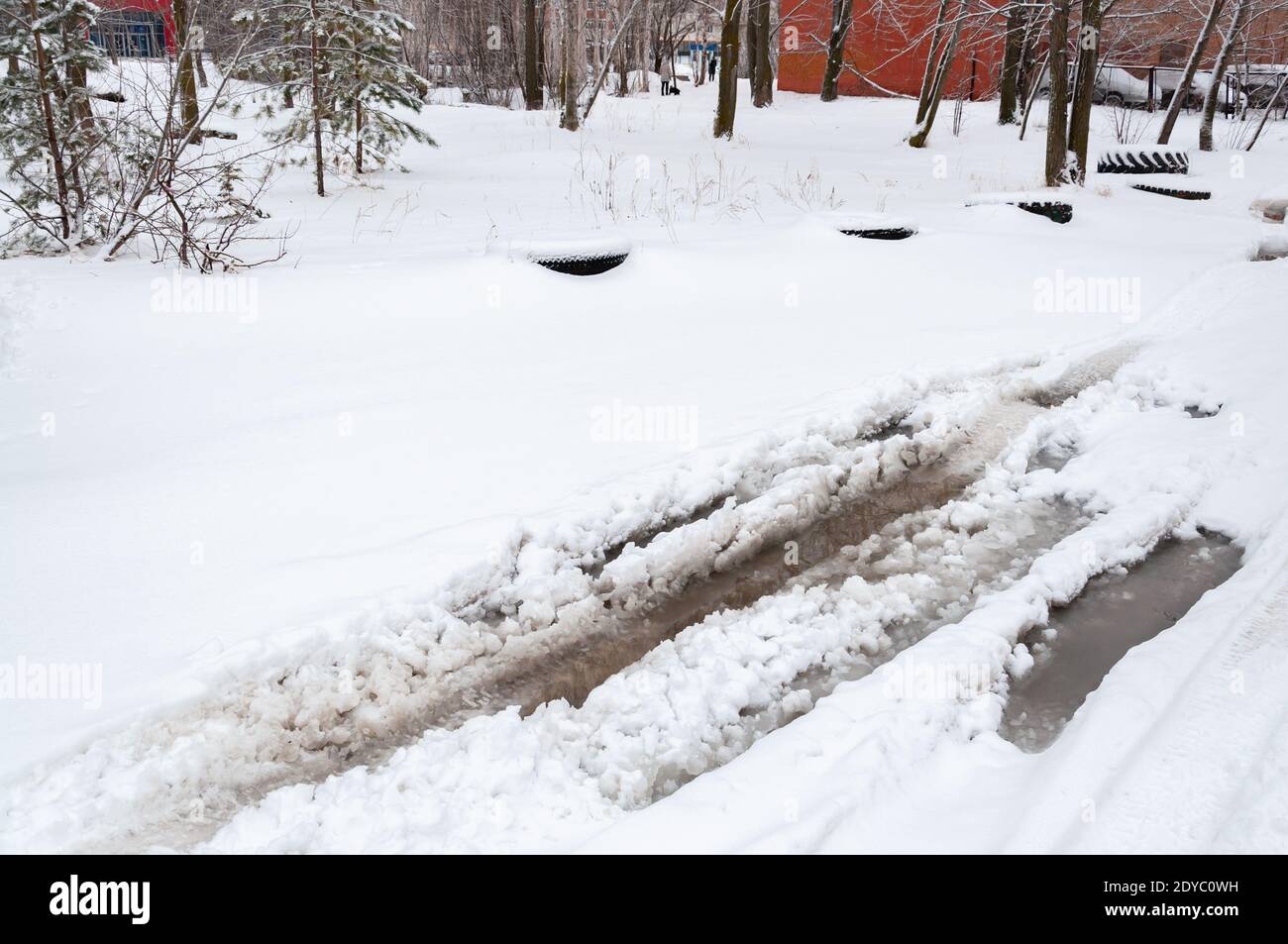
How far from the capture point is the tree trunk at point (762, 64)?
25391mm

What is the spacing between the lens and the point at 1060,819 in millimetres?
2582

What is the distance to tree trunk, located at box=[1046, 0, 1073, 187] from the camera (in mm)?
13195

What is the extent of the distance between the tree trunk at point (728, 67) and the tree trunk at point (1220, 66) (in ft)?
35.1

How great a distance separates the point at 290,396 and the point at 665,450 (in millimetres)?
2464

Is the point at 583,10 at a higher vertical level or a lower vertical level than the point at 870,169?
higher

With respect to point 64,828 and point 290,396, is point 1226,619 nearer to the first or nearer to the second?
point 64,828

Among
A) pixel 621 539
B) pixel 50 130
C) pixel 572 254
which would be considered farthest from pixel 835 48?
pixel 621 539

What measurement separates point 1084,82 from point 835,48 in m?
14.1

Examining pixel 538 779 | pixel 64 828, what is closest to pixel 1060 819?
pixel 538 779

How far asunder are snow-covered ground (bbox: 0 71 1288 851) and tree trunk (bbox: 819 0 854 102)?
63.0 ft

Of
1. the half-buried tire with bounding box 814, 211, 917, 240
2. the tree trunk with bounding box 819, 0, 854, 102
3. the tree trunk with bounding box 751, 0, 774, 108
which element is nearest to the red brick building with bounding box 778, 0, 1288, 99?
the tree trunk with bounding box 819, 0, 854, 102

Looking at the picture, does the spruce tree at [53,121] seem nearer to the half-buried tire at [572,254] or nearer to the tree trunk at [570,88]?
the half-buried tire at [572,254]

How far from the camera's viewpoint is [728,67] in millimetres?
19234

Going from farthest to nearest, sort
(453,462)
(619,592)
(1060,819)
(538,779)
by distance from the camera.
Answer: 1. (453,462)
2. (619,592)
3. (538,779)
4. (1060,819)
